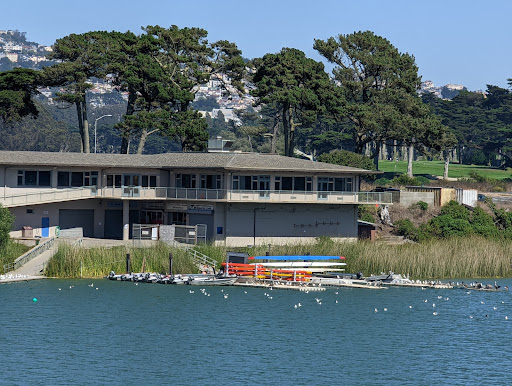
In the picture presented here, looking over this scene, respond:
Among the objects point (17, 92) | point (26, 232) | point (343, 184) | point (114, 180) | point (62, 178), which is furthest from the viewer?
point (17, 92)

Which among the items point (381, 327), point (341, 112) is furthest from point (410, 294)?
point (341, 112)

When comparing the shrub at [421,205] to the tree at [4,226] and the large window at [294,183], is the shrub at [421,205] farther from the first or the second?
the tree at [4,226]

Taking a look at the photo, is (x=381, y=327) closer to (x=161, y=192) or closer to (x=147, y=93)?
(x=161, y=192)

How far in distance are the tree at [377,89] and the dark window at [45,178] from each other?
3698 centimetres

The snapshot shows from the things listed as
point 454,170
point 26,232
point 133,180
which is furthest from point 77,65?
point 454,170

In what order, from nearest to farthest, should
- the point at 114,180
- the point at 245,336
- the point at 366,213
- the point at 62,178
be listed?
the point at 245,336 < the point at 62,178 < the point at 114,180 < the point at 366,213

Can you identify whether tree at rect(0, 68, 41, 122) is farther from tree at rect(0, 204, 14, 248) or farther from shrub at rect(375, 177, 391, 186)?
shrub at rect(375, 177, 391, 186)

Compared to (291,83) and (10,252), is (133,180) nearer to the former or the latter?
(10,252)

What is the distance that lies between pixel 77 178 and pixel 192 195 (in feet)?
33.7

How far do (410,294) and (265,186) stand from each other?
2021cm

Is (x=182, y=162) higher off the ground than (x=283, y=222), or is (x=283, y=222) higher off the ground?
(x=182, y=162)

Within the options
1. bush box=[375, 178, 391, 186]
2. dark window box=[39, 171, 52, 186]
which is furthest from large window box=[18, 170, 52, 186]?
bush box=[375, 178, 391, 186]

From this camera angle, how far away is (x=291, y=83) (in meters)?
108

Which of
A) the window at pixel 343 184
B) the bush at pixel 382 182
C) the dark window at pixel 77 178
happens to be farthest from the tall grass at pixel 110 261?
the bush at pixel 382 182
